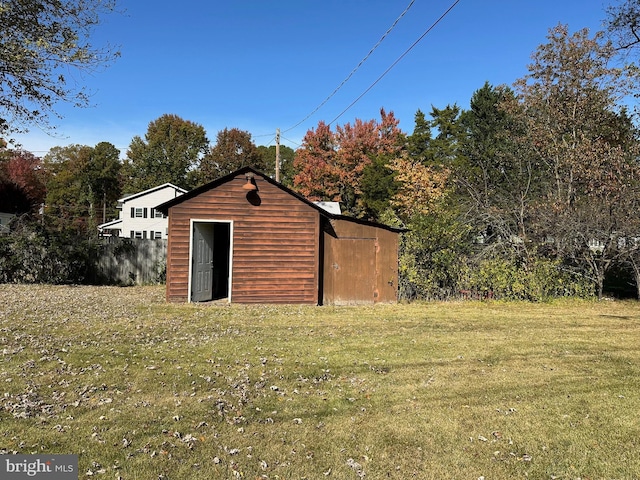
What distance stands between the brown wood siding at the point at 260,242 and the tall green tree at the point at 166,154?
37.8 metres

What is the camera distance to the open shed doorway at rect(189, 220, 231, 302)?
11.1 metres

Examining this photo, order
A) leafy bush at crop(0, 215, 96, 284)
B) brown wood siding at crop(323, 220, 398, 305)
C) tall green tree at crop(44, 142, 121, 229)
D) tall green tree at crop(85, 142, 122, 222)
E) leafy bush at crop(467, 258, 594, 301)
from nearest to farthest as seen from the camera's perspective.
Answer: brown wood siding at crop(323, 220, 398, 305)
leafy bush at crop(467, 258, 594, 301)
leafy bush at crop(0, 215, 96, 284)
tall green tree at crop(44, 142, 121, 229)
tall green tree at crop(85, 142, 122, 222)

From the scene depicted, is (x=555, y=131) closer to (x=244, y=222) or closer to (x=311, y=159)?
(x=244, y=222)

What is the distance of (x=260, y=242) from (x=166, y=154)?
40.5 metres

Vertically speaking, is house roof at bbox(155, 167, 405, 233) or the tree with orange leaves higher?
the tree with orange leaves

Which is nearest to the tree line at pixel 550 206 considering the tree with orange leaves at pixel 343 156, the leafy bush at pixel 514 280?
the leafy bush at pixel 514 280

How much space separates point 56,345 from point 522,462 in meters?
6.10

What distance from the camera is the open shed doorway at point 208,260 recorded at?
11141mm

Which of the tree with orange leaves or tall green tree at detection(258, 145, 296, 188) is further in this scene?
tall green tree at detection(258, 145, 296, 188)

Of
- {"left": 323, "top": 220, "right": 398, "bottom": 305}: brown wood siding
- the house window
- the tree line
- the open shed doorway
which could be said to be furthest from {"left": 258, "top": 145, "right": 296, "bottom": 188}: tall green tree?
{"left": 323, "top": 220, "right": 398, "bottom": 305}: brown wood siding

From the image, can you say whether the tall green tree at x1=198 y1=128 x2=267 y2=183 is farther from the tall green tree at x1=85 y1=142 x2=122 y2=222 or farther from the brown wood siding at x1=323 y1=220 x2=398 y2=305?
the brown wood siding at x1=323 y1=220 x2=398 y2=305

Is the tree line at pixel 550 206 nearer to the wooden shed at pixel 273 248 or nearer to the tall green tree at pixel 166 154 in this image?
the wooden shed at pixel 273 248

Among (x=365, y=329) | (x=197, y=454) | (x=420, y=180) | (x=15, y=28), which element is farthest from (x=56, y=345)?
(x=420, y=180)

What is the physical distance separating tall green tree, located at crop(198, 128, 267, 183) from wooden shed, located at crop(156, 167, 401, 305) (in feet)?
114
